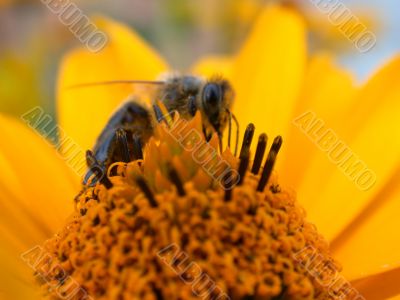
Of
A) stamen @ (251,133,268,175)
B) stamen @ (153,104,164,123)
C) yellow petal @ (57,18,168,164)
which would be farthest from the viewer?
yellow petal @ (57,18,168,164)

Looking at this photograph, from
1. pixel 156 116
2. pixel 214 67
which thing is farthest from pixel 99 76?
pixel 156 116

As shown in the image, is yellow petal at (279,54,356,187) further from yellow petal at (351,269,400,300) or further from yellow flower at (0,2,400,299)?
yellow petal at (351,269,400,300)

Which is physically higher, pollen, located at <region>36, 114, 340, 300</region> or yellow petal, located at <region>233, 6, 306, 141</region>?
yellow petal, located at <region>233, 6, 306, 141</region>

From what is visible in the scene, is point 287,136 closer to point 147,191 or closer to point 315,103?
point 315,103

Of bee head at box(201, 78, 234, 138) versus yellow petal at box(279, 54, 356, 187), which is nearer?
bee head at box(201, 78, 234, 138)

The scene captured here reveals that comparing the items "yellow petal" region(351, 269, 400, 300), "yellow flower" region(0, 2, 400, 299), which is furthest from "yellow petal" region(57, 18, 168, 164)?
"yellow petal" region(351, 269, 400, 300)

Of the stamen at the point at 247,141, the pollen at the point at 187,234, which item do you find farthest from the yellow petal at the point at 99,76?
the stamen at the point at 247,141

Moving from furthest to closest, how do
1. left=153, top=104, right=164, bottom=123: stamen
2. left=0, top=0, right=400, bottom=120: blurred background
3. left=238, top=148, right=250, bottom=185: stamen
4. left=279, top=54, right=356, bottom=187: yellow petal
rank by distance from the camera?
left=0, top=0, right=400, bottom=120: blurred background < left=279, top=54, right=356, bottom=187: yellow petal < left=153, top=104, right=164, bottom=123: stamen < left=238, top=148, right=250, bottom=185: stamen
